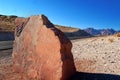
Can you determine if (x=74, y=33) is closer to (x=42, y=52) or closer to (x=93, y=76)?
(x=93, y=76)

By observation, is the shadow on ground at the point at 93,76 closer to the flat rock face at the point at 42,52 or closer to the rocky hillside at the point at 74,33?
the flat rock face at the point at 42,52

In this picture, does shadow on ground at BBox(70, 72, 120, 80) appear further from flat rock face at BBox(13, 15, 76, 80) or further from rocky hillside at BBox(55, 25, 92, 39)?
rocky hillside at BBox(55, 25, 92, 39)

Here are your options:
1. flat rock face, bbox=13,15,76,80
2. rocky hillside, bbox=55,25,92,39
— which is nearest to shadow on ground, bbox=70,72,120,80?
flat rock face, bbox=13,15,76,80

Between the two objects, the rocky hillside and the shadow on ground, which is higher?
the shadow on ground

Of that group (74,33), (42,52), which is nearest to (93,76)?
(42,52)

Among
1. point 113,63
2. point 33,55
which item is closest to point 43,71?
point 33,55

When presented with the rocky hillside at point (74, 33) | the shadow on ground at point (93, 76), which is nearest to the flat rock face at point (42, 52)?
the shadow on ground at point (93, 76)

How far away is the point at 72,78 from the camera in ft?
Answer: 31.1

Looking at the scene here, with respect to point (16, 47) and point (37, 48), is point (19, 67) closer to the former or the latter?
point (16, 47)

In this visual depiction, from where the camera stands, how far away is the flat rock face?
28.2 feet

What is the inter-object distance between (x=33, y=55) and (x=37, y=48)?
38cm

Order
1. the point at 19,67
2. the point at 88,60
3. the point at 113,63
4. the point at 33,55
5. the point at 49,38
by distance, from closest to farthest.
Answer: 1. the point at 49,38
2. the point at 33,55
3. the point at 19,67
4. the point at 113,63
5. the point at 88,60

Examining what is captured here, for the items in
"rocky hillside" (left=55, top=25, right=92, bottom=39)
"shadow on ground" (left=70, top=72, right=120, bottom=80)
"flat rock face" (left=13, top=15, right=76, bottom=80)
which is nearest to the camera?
"flat rock face" (left=13, top=15, right=76, bottom=80)

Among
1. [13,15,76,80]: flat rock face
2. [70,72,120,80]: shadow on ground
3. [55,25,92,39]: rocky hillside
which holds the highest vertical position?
[13,15,76,80]: flat rock face
